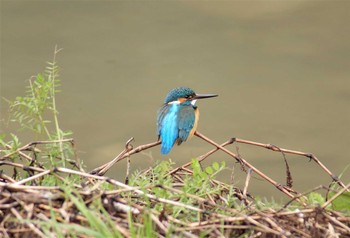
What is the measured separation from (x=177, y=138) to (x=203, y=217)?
5.32ft

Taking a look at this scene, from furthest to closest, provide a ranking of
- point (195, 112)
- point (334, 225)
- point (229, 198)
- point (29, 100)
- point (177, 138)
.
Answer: point (195, 112), point (177, 138), point (29, 100), point (229, 198), point (334, 225)

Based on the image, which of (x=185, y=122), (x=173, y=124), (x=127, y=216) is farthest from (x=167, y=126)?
(x=127, y=216)

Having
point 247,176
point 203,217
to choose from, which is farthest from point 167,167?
point 203,217

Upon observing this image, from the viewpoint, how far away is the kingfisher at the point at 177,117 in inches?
169

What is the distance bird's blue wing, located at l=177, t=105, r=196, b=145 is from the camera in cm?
445

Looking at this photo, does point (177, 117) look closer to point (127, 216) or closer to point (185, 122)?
point (185, 122)

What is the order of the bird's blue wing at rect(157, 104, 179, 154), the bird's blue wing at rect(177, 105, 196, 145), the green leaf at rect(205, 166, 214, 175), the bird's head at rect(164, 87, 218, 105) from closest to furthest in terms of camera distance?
the green leaf at rect(205, 166, 214, 175), the bird's blue wing at rect(157, 104, 179, 154), the bird's blue wing at rect(177, 105, 196, 145), the bird's head at rect(164, 87, 218, 105)

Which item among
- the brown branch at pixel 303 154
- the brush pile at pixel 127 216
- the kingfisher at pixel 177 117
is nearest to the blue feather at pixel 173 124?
the kingfisher at pixel 177 117

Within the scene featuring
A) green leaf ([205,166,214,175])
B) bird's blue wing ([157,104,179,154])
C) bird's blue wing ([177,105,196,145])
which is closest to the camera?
green leaf ([205,166,214,175])

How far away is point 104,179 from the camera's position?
2.68 meters

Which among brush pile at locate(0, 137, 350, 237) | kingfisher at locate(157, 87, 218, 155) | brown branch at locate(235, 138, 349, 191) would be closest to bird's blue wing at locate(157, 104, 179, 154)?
kingfisher at locate(157, 87, 218, 155)

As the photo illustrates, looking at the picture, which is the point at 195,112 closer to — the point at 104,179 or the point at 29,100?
the point at 29,100

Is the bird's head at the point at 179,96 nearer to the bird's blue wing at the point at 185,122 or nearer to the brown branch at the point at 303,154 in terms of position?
the bird's blue wing at the point at 185,122

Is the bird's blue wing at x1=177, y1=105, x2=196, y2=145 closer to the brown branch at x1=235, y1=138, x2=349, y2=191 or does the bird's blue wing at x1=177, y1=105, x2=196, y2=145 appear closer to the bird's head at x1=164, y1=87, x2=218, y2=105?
the bird's head at x1=164, y1=87, x2=218, y2=105
